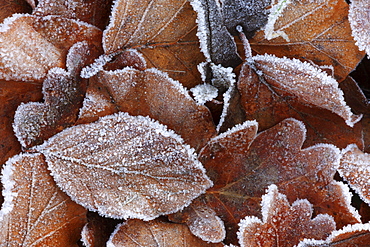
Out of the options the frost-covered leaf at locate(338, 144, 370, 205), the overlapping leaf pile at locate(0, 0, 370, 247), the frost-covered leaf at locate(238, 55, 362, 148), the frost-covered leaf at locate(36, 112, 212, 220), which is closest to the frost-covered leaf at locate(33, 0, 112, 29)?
the overlapping leaf pile at locate(0, 0, 370, 247)

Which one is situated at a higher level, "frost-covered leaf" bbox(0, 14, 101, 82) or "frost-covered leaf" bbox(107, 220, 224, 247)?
"frost-covered leaf" bbox(0, 14, 101, 82)

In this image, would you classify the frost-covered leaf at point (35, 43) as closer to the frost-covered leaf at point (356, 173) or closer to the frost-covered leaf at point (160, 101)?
the frost-covered leaf at point (160, 101)

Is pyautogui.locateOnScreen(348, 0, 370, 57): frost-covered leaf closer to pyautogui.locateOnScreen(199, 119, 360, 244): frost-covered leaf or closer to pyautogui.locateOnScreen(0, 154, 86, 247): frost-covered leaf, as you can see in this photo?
pyautogui.locateOnScreen(199, 119, 360, 244): frost-covered leaf

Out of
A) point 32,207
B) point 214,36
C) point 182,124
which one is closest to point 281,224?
point 182,124

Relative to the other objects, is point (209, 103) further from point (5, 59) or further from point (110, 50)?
point (5, 59)

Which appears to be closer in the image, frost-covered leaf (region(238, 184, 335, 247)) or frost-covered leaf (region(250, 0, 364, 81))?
frost-covered leaf (region(238, 184, 335, 247))

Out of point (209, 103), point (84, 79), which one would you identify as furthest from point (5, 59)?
point (209, 103)

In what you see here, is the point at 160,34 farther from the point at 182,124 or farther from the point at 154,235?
the point at 154,235
